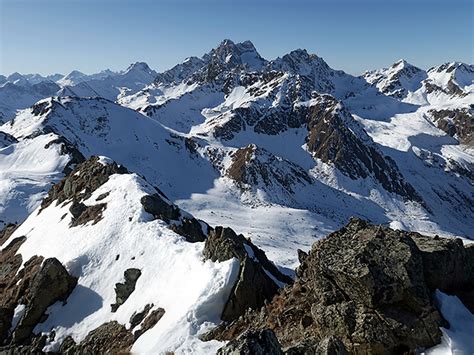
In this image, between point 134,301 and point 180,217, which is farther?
point 180,217

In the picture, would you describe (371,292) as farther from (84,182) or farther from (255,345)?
(84,182)

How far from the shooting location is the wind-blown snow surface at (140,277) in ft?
77.6

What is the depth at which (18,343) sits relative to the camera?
28.8m

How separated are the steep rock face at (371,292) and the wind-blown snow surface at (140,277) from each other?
3.31 m

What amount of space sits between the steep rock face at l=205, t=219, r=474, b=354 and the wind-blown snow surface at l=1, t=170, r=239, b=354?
3314 millimetres

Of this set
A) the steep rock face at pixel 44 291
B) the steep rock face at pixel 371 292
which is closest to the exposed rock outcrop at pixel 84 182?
the steep rock face at pixel 44 291

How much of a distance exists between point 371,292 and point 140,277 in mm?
18286

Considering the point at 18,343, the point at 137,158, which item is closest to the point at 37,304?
the point at 18,343

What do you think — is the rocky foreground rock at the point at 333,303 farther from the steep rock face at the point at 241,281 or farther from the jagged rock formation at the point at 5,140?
the jagged rock formation at the point at 5,140

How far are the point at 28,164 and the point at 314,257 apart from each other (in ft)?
336

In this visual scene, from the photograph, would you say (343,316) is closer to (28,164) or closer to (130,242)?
(130,242)

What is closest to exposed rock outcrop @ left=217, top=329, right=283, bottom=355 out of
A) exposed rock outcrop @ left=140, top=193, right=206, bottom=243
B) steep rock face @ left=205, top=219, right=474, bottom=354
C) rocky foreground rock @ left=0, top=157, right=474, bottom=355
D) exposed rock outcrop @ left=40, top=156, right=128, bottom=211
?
rocky foreground rock @ left=0, top=157, right=474, bottom=355

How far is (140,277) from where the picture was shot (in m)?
30.4

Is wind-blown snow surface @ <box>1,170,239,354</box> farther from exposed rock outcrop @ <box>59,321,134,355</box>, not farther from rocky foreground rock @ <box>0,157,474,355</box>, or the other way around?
rocky foreground rock @ <box>0,157,474,355</box>
